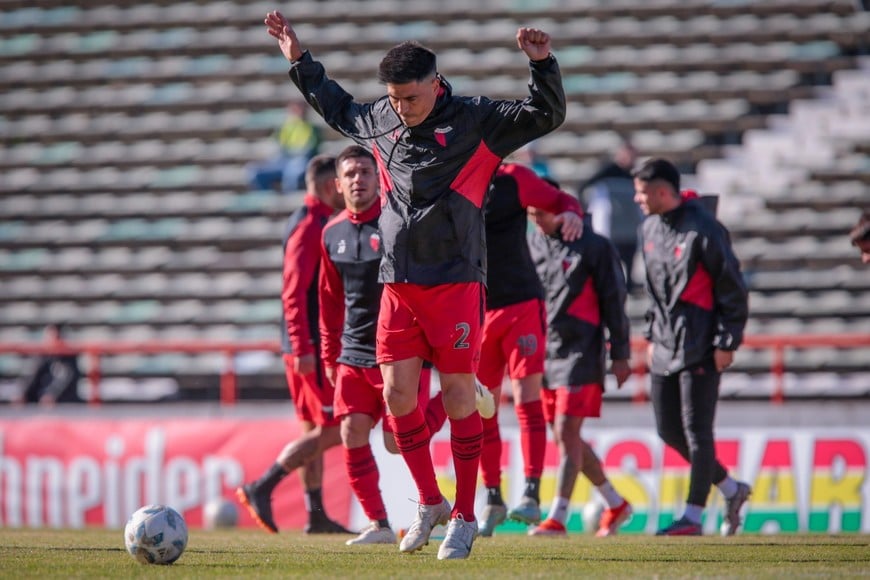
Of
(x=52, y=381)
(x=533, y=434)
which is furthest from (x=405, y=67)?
(x=52, y=381)

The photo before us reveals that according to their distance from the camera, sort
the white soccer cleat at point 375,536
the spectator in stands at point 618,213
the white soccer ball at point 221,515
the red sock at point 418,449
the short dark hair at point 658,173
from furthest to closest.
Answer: the spectator in stands at point 618,213
the white soccer ball at point 221,515
the short dark hair at point 658,173
the white soccer cleat at point 375,536
the red sock at point 418,449

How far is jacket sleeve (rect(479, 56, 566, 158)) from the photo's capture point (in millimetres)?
6262

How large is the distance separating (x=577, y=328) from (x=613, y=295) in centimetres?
32

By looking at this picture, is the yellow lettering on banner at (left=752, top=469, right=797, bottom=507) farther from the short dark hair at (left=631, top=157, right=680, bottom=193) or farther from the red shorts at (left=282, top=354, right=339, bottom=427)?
the red shorts at (left=282, top=354, right=339, bottom=427)

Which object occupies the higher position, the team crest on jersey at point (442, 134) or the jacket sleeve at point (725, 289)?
the team crest on jersey at point (442, 134)

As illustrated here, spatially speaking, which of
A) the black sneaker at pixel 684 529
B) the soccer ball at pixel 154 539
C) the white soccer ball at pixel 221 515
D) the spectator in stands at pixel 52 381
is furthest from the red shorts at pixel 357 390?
the spectator in stands at pixel 52 381

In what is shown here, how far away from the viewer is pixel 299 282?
364 inches

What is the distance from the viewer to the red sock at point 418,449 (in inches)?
265

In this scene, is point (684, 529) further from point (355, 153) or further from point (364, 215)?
point (355, 153)

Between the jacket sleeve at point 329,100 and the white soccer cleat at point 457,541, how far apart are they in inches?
74.0

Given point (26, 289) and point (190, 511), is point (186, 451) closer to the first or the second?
point (190, 511)

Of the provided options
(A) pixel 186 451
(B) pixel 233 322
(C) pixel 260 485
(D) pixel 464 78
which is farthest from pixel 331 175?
(D) pixel 464 78

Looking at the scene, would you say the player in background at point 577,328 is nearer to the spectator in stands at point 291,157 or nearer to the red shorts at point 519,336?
the red shorts at point 519,336

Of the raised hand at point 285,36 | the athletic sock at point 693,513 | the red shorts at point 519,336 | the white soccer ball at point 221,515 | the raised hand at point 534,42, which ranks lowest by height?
the white soccer ball at point 221,515
